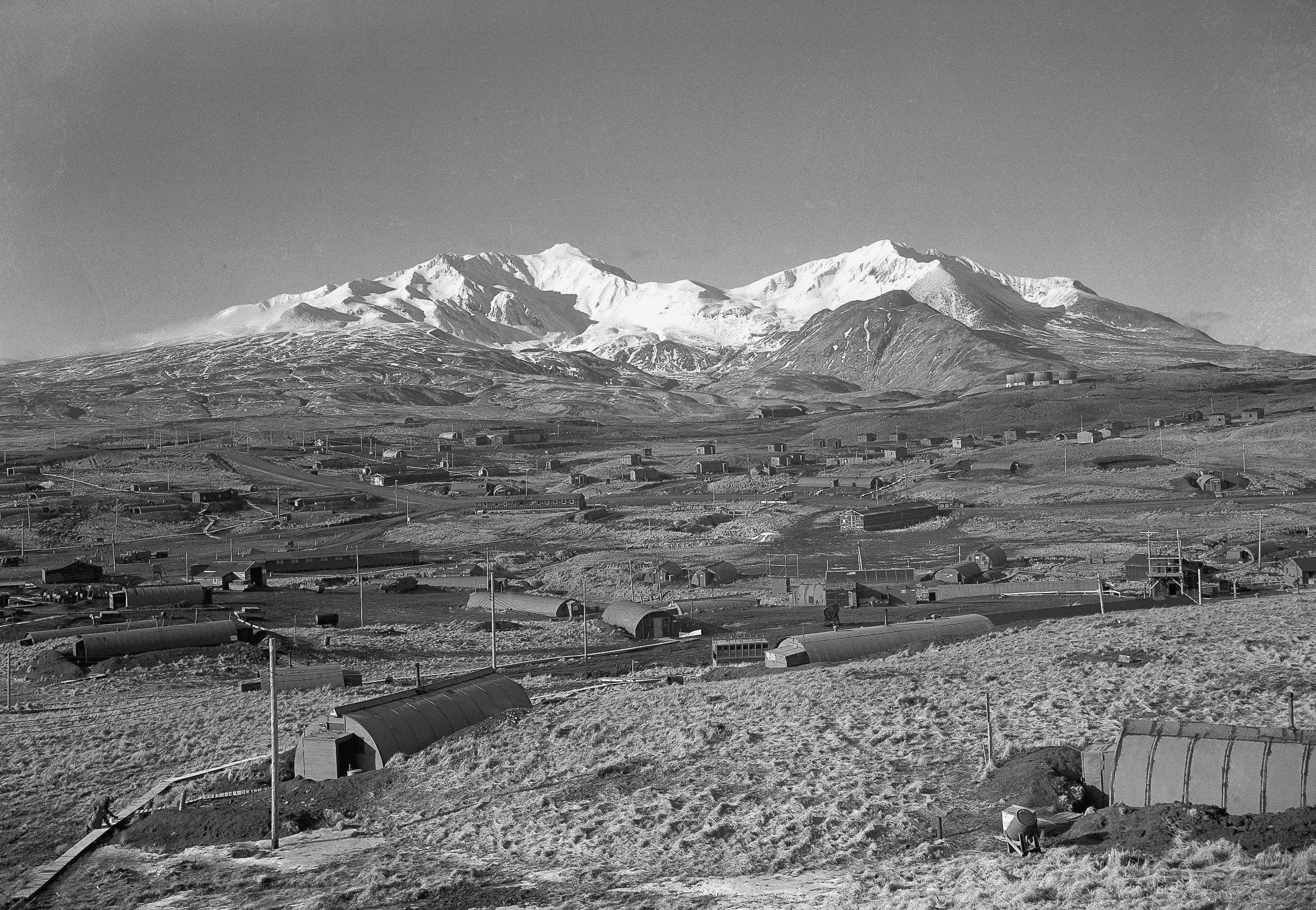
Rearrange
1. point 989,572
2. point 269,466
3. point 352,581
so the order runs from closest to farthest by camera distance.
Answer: point 989,572 < point 352,581 < point 269,466

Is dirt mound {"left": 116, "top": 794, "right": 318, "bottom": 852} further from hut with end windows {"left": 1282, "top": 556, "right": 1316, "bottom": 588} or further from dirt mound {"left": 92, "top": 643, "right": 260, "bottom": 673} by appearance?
hut with end windows {"left": 1282, "top": 556, "right": 1316, "bottom": 588}

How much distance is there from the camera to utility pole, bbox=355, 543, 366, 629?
169 feet

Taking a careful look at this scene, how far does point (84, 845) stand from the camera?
20.7 metres

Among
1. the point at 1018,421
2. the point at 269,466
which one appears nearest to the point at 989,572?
the point at 269,466

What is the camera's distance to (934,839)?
17.1 meters

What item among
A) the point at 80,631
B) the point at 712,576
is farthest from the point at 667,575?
the point at 80,631

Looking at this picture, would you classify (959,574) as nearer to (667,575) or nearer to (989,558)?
(989,558)

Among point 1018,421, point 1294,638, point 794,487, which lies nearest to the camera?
point 1294,638

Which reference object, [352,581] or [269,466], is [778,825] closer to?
[352,581]

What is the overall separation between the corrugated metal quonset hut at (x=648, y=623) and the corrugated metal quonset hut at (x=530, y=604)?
17.8 ft

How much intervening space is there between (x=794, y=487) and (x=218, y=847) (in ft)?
301

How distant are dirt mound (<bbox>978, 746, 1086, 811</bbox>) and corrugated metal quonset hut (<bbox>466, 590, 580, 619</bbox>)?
33.6 metres

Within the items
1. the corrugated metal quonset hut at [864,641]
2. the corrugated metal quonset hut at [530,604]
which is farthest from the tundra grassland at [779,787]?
the corrugated metal quonset hut at [530,604]

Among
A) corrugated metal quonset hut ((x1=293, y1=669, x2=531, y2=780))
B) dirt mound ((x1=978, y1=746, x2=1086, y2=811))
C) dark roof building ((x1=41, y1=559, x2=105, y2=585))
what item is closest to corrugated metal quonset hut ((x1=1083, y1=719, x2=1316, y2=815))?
dirt mound ((x1=978, y1=746, x2=1086, y2=811))
